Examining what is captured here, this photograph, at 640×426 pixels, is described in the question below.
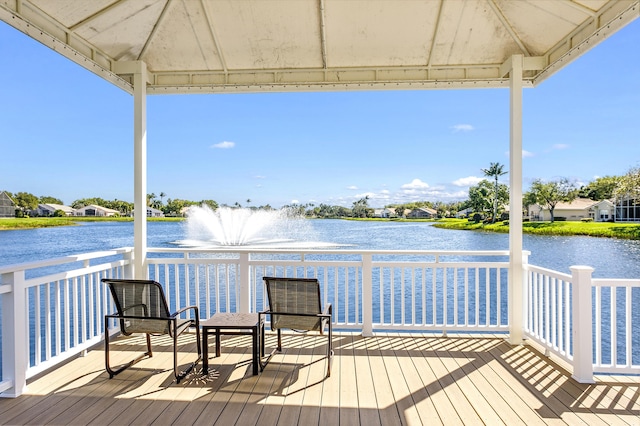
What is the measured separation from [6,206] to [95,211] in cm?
656

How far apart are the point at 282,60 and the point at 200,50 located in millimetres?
941

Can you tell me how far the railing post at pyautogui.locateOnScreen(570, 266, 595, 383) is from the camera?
3.43 m

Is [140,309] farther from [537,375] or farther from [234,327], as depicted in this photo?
[537,375]

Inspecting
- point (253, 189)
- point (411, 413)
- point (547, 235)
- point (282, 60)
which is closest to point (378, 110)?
point (253, 189)

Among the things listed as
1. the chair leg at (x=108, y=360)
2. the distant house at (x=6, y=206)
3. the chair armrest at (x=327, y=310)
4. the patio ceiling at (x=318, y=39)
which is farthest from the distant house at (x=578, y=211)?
the distant house at (x=6, y=206)

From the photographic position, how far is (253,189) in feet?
99.2

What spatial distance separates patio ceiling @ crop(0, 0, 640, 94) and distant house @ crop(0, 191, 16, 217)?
12.4m

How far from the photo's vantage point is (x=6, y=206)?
48.2 feet

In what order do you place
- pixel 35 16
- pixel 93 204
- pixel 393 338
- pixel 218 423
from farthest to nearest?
pixel 93 204 → pixel 393 338 → pixel 35 16 → pixel 218 423

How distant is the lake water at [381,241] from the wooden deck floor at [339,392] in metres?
13.6

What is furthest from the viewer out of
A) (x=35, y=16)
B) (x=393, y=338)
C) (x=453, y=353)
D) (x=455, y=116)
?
(x=455, y=116)

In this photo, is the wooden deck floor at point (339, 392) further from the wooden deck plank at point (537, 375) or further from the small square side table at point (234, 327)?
the small square side table at point (234, 327)

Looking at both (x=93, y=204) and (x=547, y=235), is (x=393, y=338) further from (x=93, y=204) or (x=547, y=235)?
(x=93, y=204)

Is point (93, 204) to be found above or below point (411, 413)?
above
